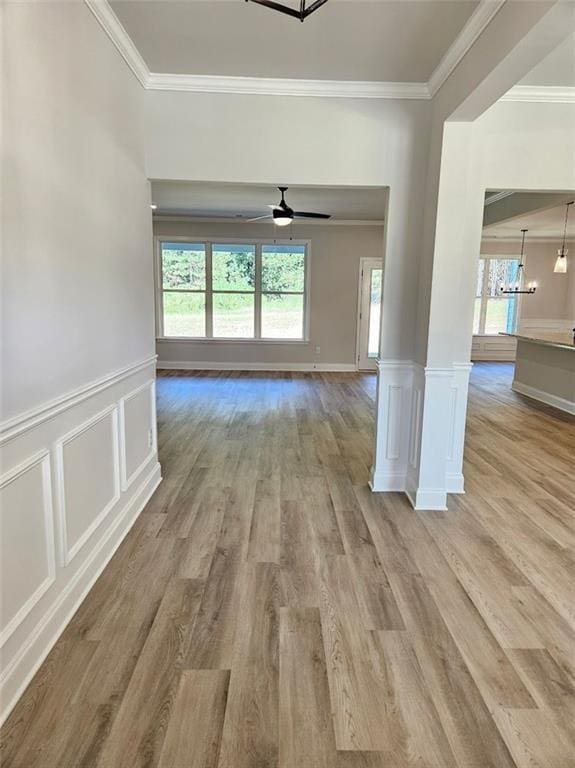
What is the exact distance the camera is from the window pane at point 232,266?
8.59m

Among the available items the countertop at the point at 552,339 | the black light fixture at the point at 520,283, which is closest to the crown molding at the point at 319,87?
the countertop at the point at 552,339

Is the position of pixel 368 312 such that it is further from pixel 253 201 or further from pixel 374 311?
pixel 253 201

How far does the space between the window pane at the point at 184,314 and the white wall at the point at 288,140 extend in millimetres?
5757

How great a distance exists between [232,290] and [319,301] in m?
1.70

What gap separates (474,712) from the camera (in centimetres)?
156

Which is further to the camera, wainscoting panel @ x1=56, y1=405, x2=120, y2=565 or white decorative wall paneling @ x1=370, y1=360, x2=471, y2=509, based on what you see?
white decorative wall paneling @ x1=370, y1=360, x2=471, y2=509

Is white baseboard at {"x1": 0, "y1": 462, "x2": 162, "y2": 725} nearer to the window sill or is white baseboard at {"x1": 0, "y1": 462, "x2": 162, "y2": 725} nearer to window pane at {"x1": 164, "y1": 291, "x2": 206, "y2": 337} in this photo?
the window sill

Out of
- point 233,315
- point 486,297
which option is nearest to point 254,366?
point 233,315

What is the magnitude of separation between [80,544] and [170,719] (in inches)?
36.1

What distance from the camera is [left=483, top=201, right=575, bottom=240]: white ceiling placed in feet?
24.1

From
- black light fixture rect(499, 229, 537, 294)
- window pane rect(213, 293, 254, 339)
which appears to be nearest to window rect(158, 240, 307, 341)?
window pane rect(213, 293, 254, 339)

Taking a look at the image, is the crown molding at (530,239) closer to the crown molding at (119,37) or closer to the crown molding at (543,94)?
the crown molding at (543,94)

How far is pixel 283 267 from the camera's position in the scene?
8.64 metres

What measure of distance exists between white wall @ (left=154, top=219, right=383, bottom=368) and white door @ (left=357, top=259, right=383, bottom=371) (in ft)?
0.38
